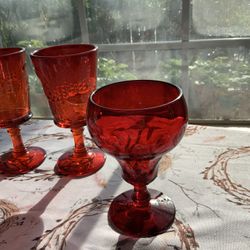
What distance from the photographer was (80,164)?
1.91ft

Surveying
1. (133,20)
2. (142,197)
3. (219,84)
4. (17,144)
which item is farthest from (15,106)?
(219,84)

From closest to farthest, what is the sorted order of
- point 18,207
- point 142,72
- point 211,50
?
point 18,207
point 211,50
point 142,72

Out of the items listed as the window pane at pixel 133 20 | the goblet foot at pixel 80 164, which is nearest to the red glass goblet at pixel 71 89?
the goblet foot at pixel 80 164

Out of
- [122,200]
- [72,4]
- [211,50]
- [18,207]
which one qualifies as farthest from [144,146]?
[72,4]

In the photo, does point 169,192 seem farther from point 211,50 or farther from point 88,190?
point 211,50

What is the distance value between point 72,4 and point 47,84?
0.97 m

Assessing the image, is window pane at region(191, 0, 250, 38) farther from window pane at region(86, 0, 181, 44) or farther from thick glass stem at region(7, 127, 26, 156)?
thick glass stem at region(7, 127, 26, 156)

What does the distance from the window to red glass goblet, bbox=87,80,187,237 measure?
0.96 metres

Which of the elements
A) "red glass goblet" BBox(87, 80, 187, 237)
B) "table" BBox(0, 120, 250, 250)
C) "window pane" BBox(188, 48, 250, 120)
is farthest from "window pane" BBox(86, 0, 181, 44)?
"red glass goblet" BBox(87, 80, 187, 237)

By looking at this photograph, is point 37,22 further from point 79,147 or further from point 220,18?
point 79,147

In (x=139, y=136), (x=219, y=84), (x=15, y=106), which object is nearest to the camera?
(x=139, y=136)

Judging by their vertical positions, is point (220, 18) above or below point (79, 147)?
above

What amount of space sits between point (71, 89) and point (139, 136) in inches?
8.0

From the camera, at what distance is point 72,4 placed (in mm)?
1380
